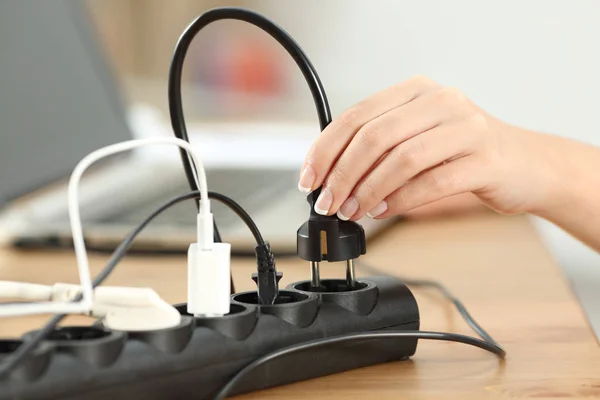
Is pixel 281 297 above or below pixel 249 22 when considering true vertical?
below

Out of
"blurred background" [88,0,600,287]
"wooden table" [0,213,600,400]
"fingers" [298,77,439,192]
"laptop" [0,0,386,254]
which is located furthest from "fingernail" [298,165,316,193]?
"blurred background" [88,0,600,287]

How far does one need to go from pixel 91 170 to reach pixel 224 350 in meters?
0.79

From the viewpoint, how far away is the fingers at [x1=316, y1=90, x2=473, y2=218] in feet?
1.85

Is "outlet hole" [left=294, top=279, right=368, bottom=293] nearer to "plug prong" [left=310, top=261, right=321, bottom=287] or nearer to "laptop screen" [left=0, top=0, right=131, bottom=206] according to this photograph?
"plug prong" [left=310, top=261, right=321, bottom=287]

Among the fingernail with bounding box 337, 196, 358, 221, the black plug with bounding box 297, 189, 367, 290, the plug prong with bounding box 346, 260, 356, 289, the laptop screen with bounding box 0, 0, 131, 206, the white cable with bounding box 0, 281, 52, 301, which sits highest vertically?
the laptop screen with bounding box 0, 0, 131, 206

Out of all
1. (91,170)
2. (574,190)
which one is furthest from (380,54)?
(574,190)

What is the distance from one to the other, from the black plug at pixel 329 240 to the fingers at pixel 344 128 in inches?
1.1

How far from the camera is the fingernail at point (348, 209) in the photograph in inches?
21.9

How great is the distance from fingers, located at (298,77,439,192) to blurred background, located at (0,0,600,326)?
5.04ft

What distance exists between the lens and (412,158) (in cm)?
62

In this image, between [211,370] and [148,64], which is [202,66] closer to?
[148,64]

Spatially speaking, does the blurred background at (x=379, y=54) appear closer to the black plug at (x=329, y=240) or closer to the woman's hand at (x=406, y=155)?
the woman's hand at (x=406, y=155)

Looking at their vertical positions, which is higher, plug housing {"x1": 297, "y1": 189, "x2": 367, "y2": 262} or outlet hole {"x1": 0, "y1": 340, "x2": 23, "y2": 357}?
plug housing {"x1": 297, "y1": 189, "x2": 367, "y2": 262}

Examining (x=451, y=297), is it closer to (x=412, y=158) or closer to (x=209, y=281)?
(x=412, y=158)
